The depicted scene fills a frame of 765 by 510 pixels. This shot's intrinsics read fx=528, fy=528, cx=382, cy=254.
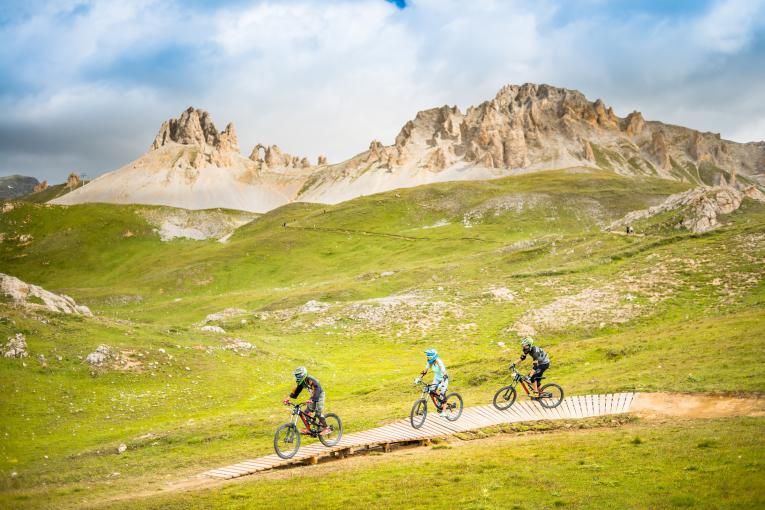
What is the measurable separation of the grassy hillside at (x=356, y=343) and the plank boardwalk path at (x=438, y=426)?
213cm

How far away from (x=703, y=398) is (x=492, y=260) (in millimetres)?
68582

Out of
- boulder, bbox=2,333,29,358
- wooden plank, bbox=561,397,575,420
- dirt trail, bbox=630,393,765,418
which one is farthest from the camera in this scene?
boulder, bbox=2,333,29,358

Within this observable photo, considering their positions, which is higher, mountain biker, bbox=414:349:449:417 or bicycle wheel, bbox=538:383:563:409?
mountain biker, bbox=414:349:449:417

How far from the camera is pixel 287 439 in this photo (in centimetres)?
2305

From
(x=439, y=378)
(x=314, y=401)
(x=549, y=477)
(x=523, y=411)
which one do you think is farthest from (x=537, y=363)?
(x=314, y=401)

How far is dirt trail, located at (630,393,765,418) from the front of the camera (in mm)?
22150

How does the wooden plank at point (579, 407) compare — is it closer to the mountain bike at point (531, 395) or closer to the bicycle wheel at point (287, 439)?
the mountain bike at point (531, 395)

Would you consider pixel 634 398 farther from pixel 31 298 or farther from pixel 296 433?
pixel 31 298

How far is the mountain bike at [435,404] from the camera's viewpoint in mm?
25795

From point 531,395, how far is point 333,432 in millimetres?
10830

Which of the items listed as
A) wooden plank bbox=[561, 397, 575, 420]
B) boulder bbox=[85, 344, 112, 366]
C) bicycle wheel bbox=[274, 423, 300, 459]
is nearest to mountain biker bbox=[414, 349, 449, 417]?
wooden plank bbox=[561, 397, 575, 420]

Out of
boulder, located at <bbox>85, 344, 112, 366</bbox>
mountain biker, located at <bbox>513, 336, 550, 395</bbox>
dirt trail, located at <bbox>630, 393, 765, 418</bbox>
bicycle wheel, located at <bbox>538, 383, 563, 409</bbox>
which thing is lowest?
dirt trail, located at <bbox>630, 393, 765, 418</bbox>

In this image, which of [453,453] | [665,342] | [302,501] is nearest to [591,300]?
[665,342]

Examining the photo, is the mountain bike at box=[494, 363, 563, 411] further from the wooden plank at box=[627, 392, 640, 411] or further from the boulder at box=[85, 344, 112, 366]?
the boulder at box=[85, 344, 112, 366]
